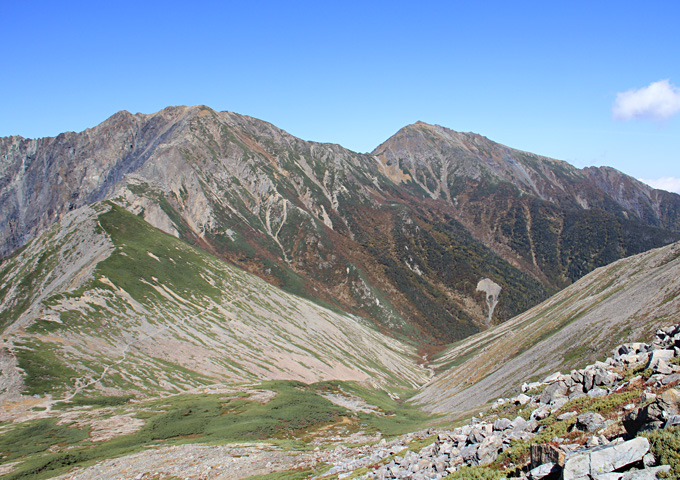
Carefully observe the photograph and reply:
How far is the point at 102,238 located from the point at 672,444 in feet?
504

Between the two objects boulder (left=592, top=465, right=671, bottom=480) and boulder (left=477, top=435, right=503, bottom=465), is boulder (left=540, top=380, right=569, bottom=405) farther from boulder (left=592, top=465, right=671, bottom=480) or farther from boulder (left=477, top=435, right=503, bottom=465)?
boulder (left=592, top=465, right=671, bottom=480)

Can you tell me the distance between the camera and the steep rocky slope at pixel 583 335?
57.9 m

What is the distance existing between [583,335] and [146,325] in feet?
310

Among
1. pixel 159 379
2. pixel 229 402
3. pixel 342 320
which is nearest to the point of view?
pixel 229 402

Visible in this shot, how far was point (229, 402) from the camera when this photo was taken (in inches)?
2842

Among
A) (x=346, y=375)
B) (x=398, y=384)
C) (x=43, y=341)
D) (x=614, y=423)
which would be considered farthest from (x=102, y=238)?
(x=614, y=423)

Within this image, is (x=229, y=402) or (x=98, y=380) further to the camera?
(x=98, y=380)

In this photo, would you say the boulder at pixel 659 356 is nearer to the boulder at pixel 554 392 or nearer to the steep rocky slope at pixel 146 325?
the boulder at pixel 554 392

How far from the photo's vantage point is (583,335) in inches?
2616

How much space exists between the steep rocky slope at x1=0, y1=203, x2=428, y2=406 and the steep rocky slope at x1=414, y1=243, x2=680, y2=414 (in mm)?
40678

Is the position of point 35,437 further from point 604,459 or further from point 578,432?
point 604,459

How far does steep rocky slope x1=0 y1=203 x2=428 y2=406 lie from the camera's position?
261ft

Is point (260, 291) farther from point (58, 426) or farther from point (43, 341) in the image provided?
point (58, 426)

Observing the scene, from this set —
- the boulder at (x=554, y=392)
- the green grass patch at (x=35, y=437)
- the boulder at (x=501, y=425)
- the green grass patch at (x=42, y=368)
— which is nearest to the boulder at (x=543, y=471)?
the boulder at (x=501, y=425)
